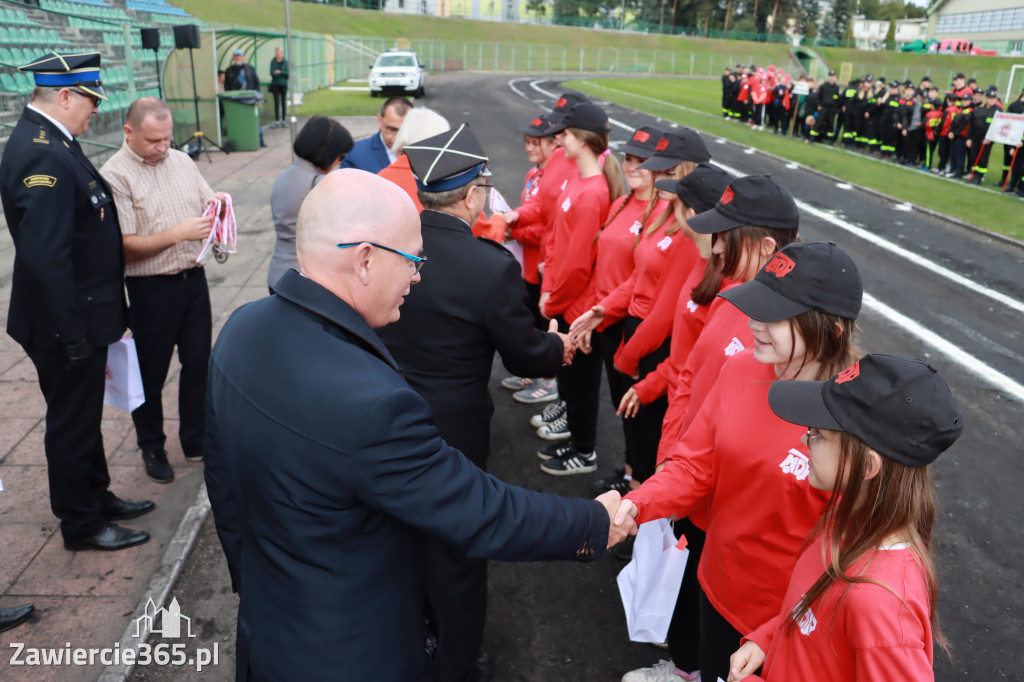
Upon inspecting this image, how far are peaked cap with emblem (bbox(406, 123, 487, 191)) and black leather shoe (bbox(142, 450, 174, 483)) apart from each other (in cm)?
316

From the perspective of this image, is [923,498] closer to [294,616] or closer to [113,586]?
[294,616]

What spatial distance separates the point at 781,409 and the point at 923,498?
42 cm

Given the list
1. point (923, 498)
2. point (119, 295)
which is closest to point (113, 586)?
point (119, 295)

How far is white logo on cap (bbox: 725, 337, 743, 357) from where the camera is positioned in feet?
9.86

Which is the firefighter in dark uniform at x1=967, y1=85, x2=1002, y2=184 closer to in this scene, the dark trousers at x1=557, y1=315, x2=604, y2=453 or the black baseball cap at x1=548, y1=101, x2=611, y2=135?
the black baseball cap at x1=548, y1=101, x2=611, y2=135

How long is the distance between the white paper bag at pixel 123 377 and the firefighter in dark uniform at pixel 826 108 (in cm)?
2307

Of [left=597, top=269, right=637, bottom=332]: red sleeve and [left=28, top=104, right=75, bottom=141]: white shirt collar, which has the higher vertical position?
[left=28, top=104, right=75, bottom=141]: white shirt collar

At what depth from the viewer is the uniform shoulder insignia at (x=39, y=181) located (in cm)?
381

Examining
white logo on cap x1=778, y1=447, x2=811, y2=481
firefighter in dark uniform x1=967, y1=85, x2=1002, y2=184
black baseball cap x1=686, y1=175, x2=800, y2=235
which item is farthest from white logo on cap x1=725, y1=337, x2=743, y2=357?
firefighter in dark uniform x1=967, y1=85, x2=1002, y2=184

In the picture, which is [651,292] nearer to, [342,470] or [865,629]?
[865,629]

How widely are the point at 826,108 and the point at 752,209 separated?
75.2ft

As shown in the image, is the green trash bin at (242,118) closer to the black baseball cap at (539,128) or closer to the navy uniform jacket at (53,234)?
the black baseball cap at (539,128)

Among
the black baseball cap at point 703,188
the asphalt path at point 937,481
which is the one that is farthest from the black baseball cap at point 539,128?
the black baseball cap at point 703,188

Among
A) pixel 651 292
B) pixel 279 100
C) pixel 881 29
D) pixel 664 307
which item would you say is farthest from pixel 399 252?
pixel 881 29
